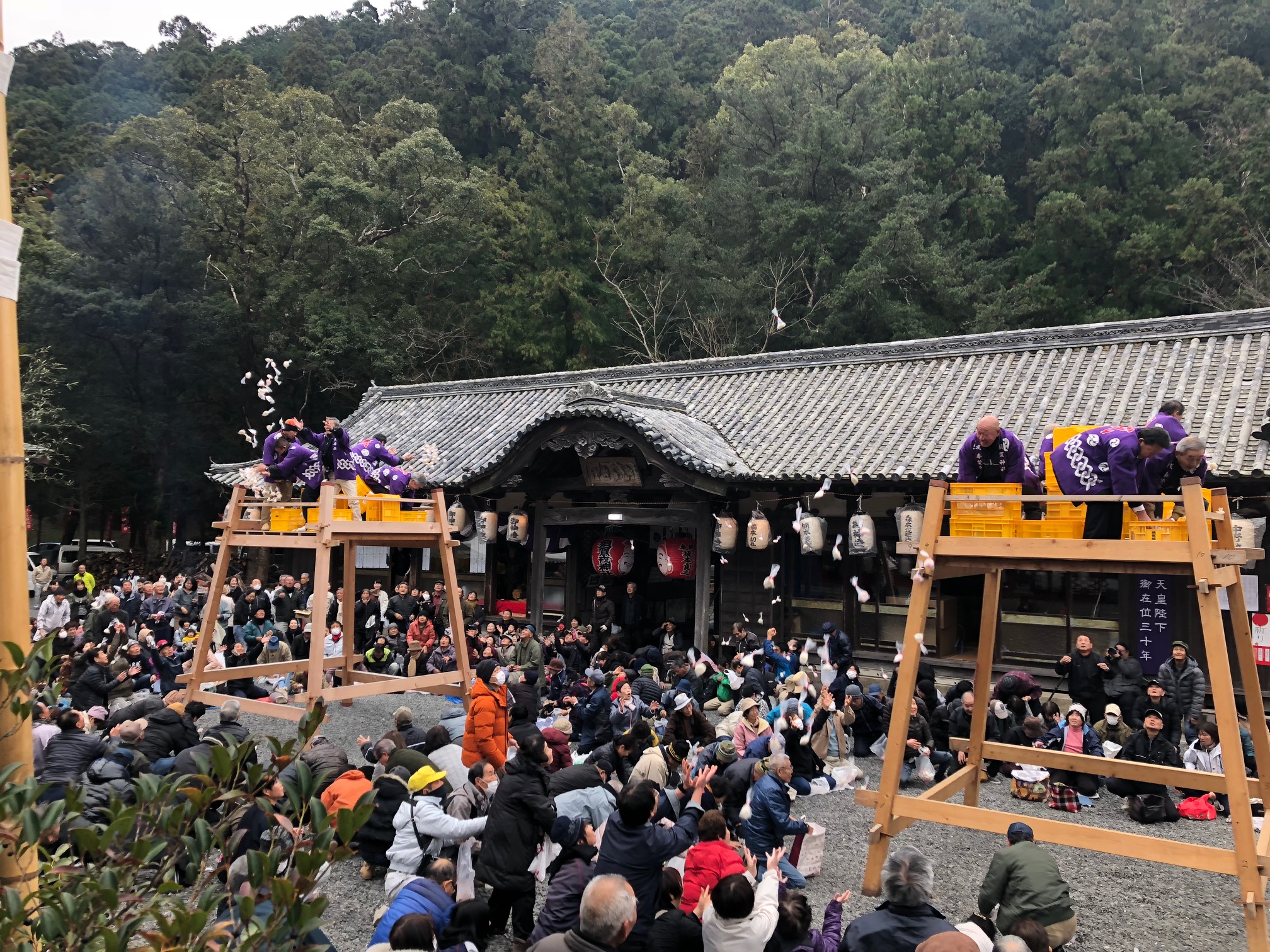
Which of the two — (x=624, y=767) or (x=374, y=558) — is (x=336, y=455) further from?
(x=374, y=558)

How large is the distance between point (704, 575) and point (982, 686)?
7.72 metres

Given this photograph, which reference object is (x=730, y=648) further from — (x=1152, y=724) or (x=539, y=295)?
(x=539, y=295)

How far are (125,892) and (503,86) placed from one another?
48.6 metres

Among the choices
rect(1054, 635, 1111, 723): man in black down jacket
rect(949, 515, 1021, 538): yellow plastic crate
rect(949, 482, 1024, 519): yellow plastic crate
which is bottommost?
rect(1054, 635, 1111, 723): man in black down jacket

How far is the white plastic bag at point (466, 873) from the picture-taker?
6.61m

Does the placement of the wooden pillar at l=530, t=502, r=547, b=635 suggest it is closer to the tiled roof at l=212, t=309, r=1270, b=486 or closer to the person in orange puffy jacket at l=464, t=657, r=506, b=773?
the tiled roof at l=212, t=309, r=1270, b=486

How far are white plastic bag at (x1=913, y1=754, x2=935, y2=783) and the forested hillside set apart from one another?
75.0ft

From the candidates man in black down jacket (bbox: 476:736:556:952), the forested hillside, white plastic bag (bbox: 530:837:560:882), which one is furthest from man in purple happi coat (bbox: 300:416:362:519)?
the forested hillside

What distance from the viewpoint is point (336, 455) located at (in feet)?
33.3

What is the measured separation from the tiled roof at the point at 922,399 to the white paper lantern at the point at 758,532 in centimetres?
64

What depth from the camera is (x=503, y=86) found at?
4581 centimetres

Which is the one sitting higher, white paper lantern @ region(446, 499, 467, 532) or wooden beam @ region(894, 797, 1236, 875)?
white paper lantern @ region(446, 499, 467, 532)

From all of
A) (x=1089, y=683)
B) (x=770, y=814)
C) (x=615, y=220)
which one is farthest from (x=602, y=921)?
(x=615, y=220)

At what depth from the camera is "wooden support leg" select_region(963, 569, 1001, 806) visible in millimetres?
7992
